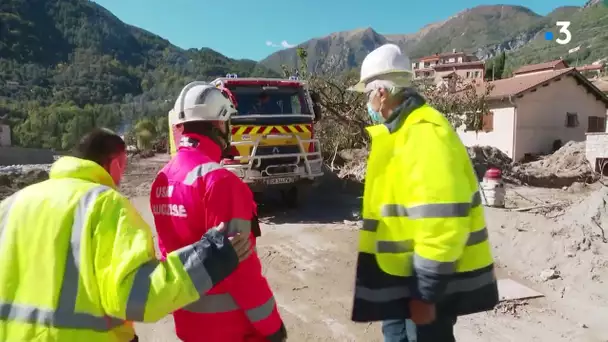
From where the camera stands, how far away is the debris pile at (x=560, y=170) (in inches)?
642

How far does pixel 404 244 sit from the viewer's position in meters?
2.14

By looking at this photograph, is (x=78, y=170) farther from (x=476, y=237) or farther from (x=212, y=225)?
(x=476, y=237)

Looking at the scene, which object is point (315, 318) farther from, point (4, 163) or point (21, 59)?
point (21, 59)

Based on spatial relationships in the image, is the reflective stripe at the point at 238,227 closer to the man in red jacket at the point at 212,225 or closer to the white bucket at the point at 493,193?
the man in red jacket at the point at 212,225

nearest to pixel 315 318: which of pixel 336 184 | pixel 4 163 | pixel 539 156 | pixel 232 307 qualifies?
pixel 232 307

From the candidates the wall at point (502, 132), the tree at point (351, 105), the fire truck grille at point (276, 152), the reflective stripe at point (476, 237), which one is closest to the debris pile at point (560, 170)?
the tree at point (351, 105)

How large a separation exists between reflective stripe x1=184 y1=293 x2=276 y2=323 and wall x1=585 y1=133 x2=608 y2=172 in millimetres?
18742

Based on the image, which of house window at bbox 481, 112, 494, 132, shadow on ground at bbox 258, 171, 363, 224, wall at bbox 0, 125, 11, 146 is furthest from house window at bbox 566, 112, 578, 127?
wall at bbox 0, 125, 11, 146

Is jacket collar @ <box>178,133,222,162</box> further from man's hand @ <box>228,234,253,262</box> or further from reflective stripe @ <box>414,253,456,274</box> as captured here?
reflective stripe @ <box>414,253,456,274</box>

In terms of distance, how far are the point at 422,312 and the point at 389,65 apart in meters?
1.22

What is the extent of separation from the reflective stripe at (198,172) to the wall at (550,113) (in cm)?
2378

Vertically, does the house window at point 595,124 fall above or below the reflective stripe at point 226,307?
above

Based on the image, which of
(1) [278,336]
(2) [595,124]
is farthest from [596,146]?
(1) [278,336]

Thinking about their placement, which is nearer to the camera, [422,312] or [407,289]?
[422,312]
